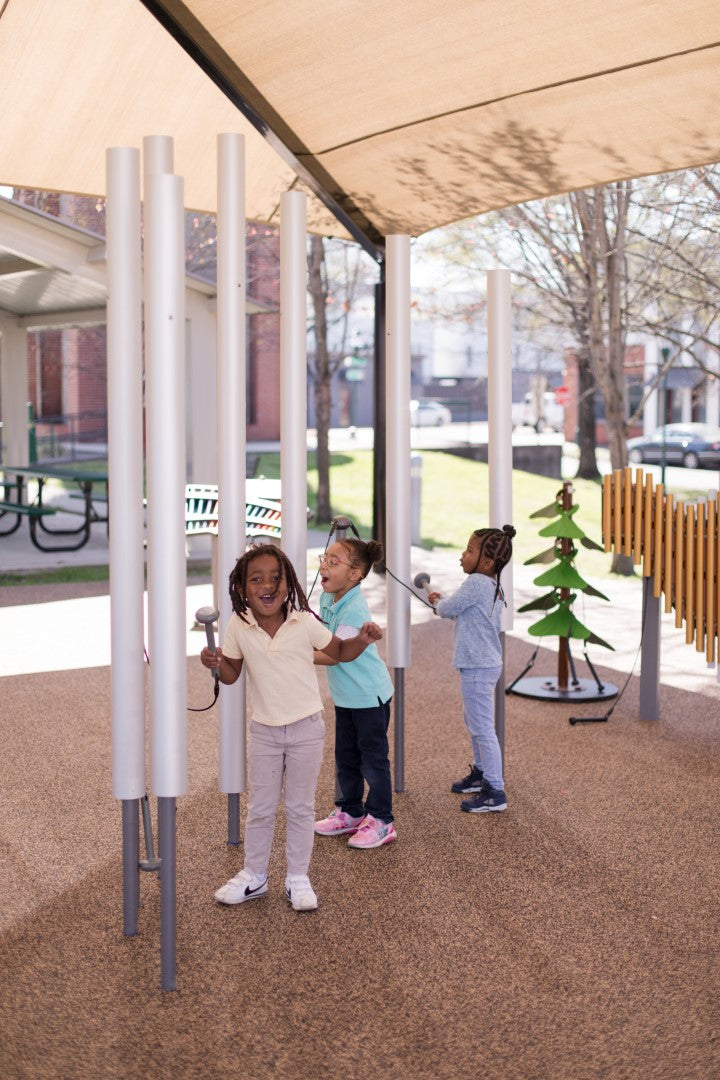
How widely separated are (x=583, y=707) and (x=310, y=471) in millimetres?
17193

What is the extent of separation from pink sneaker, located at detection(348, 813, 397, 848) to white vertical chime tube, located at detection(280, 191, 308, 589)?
108cm

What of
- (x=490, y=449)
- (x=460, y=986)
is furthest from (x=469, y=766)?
(x=460, y=986)

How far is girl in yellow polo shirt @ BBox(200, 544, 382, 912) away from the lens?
15.3ft

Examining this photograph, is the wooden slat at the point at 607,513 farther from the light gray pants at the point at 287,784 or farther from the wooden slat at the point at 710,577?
the light gray pants at the point at 287,784

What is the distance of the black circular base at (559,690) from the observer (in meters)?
8.42

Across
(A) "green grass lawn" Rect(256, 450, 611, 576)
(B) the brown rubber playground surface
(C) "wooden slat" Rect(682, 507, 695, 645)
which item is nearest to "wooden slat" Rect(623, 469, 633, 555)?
(C) "wooden slat" Rect(682, 507, 695, 645)

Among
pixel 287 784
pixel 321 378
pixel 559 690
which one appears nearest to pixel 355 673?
pixel 287 784

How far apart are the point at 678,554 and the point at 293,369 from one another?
316cm

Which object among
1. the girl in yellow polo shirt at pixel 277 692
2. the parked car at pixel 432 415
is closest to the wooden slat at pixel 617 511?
the girl in yellow polo shirt at pixel 277 692

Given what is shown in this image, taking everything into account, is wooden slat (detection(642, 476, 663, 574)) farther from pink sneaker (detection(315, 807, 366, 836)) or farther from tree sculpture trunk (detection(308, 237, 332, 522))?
tree sculpture trunk (detection(308, 237, 332, 522))

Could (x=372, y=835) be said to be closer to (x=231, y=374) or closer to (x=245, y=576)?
(x=245, y=576)

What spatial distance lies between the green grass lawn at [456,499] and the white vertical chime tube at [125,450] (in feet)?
37.9

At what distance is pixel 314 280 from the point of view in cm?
1823

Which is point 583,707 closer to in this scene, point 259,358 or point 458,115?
point 458,115
